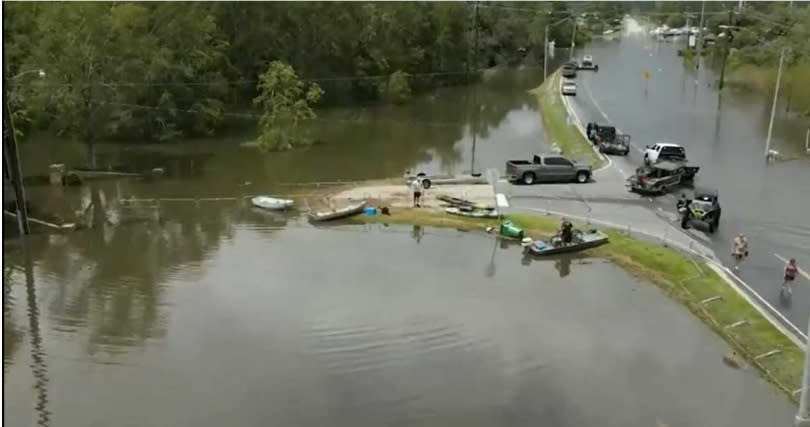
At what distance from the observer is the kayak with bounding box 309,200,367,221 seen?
27.1 metres

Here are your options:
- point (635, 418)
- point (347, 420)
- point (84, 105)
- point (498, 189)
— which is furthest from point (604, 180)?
point (84, 105)

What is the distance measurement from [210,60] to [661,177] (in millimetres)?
28340

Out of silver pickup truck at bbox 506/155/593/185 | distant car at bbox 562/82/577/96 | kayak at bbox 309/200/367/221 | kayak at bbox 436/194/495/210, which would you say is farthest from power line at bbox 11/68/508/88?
silver pickup truck at bbox 506/155/593/185

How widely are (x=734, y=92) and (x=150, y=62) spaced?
138ft

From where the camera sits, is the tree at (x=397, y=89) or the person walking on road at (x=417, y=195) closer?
the person walking on road at (x=417, y=195)

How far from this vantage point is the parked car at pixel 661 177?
95.6 feet

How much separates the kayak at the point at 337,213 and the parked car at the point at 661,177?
10245mm

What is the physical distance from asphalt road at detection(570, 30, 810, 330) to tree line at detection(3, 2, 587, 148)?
50.8ft

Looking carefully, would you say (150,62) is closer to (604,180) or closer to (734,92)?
(604,180)

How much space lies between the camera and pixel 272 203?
2877 cm

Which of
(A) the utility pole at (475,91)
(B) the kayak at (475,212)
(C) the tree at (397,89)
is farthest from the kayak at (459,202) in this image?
(C) the tree at (397,89)

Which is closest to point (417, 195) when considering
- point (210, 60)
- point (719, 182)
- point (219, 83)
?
point (719, 182)

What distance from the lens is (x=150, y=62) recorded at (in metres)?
42.3

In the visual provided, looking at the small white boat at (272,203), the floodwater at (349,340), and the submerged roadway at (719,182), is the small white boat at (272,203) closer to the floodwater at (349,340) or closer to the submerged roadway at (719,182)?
the floodwater at (349,340)
